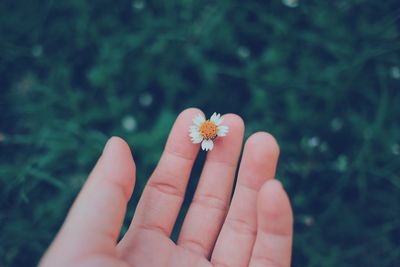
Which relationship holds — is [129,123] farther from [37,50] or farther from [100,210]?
[100,210]

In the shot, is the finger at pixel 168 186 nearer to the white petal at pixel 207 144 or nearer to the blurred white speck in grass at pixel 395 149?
the white petal at pixel 207 144

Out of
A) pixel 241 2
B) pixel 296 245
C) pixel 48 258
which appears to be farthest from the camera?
pixel 241 2

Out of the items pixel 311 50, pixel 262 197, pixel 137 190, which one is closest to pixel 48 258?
pixel 262 197

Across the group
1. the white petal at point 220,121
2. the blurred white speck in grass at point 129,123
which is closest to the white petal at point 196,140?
the white petal at point 220,121

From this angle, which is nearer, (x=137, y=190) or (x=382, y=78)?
(x=137, y=190)

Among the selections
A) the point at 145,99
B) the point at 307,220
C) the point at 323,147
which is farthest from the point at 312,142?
the point at 145,99

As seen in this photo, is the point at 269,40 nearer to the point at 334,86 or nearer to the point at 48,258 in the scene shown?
the point at 334,86
